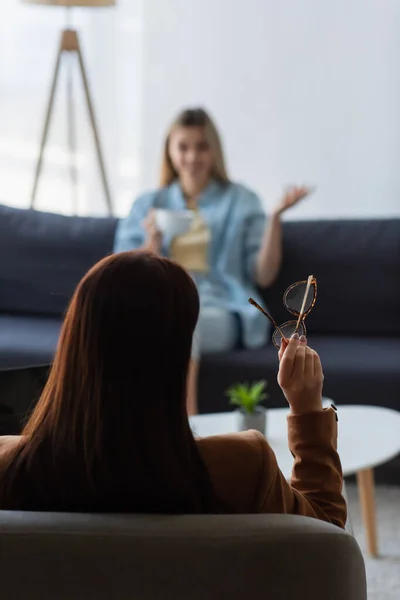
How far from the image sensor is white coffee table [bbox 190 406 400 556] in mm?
2076

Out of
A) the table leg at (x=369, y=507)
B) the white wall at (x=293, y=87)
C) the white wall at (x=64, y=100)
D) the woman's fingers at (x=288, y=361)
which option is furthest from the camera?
the white wall at (x=64, y=100)

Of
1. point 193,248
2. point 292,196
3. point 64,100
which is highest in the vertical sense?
point 64,100

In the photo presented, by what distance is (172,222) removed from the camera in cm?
322

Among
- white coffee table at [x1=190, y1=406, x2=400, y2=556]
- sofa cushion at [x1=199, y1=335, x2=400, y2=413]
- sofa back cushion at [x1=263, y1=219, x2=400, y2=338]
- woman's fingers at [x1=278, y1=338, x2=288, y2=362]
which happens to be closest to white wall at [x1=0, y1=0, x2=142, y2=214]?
sofa back cushion at [x1=263, y1=219, x2=400, y2=338]

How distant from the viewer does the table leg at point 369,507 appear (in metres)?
2.32

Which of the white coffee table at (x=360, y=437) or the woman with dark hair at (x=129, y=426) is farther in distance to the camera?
the white coffee table at (x=360, y=437)

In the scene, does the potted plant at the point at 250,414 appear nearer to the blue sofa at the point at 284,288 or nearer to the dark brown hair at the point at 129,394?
the blue sofa at the point at 284,288

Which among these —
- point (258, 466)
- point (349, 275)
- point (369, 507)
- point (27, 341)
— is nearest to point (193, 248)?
point (349, 275)

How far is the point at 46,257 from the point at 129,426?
2.56 metres

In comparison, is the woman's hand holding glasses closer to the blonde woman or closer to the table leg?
the table leg

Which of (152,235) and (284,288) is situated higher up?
(152,235)

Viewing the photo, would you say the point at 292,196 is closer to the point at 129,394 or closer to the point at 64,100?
the point at 64,100

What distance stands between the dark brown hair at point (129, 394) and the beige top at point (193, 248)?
2.27 meters

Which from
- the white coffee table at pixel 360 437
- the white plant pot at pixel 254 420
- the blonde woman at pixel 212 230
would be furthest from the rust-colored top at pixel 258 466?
the blonde woman at pixel 212 230
